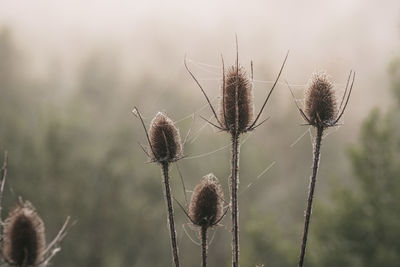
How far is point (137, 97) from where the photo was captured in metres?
32.3

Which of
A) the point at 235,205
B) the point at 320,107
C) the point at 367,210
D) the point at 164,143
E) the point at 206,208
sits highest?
the point at 320,107

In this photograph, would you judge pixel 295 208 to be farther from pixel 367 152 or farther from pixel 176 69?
pixel 367 152

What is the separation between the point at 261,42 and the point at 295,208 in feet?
46.8

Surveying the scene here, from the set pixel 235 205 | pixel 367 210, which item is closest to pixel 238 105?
pixel 235 205

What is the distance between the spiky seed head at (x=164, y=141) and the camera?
2.69 metres

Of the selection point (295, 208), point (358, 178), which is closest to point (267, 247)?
point (358, 178)

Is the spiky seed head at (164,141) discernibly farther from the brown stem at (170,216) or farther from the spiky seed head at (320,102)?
the spiky seed head at (320,102)

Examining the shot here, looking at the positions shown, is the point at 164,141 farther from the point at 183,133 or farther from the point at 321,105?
A: the point at 183,133

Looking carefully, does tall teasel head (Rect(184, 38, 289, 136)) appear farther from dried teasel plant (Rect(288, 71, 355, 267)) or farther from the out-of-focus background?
the out-of-focus background

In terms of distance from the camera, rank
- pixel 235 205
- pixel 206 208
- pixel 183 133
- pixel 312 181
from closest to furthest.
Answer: pixel 235 205, pixel 312 181, pixel 206 208, pixel 183 133

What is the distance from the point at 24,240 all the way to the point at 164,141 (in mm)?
919

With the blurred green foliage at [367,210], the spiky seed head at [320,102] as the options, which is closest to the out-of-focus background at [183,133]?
the blurred green foliage at [367,210]

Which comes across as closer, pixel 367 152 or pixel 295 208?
pixel 367 152

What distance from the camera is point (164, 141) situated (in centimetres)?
271
